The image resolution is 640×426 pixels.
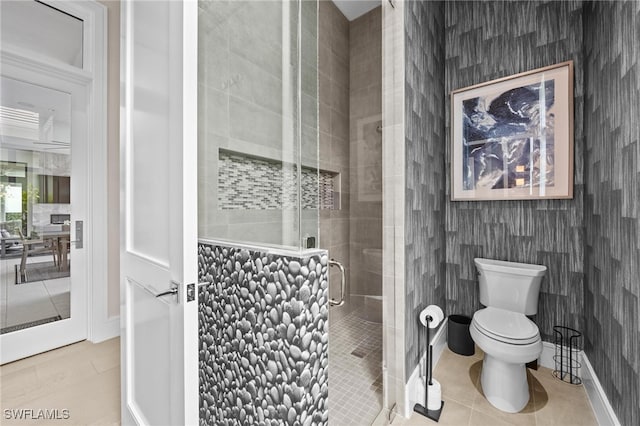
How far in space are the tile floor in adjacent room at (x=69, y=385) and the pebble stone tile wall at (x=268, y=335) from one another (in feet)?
3.20

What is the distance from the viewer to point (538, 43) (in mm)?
2072

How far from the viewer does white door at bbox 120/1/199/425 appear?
2.89ft

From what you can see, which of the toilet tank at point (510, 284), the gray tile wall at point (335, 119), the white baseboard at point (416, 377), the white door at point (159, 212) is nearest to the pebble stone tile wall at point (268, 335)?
the white door at point (159, 212)

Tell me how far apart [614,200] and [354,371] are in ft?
5.88

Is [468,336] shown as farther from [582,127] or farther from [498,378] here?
[582,127]

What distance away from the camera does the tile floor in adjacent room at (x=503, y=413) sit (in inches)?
60.1

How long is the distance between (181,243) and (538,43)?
2728 mm

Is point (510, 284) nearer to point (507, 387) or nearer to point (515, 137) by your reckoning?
point (507, 387)

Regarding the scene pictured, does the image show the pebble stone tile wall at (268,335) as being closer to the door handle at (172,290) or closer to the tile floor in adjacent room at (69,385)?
the door handle at (172,290)

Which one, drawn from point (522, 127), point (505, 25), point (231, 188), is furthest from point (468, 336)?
point (505, 25)

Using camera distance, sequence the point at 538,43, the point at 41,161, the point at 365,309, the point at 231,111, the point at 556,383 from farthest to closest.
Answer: the point at 365,309 → the point at 41,161 → the point at 538,43 → the point at 556,383 → the point at 231,111

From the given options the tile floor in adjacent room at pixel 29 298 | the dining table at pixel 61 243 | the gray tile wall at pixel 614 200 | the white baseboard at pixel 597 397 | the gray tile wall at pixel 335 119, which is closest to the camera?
the gray tile wall at pixel 614 200

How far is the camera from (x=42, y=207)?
2.23 meters

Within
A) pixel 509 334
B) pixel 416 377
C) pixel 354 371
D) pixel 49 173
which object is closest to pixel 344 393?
pixel 354 371
